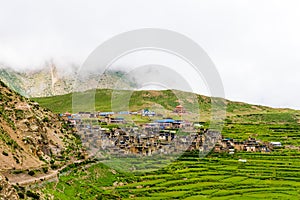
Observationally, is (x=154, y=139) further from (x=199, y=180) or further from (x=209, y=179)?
(x=199, y=180)

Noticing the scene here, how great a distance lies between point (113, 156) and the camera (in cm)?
6488

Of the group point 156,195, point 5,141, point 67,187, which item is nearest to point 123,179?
point 156,195

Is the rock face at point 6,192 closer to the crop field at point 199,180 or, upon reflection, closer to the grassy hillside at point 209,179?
the grassy hillside at point 209,179

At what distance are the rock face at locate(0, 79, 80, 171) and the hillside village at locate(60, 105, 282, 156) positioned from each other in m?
6.37


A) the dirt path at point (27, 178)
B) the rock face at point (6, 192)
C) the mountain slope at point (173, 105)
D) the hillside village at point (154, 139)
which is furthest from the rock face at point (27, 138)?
the mountain slope at point (173, 105)

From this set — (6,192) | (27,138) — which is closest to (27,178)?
(27,138)

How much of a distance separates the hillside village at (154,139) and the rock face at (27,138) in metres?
6.37

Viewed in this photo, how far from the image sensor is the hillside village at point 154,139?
6925 cm

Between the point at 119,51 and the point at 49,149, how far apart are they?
21276mm

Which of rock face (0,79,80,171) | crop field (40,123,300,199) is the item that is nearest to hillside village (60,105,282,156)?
crop field (40,123,300,199)

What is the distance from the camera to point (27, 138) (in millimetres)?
48594

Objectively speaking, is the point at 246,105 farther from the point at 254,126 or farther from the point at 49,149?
the point at 49,149

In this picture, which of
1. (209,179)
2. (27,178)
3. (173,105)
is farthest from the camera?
(173,105)

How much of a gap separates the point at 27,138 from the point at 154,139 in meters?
35.4
